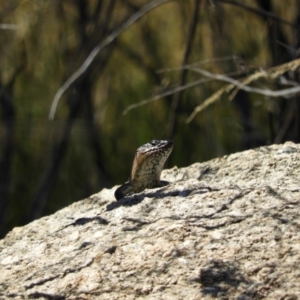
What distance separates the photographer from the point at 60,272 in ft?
9.97

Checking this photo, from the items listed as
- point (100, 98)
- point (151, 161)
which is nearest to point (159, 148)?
point (151, 161)

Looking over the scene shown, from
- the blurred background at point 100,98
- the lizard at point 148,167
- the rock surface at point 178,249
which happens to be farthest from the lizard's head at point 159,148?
the blurred background at point 100,98

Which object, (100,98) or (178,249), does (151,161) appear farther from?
(100,98)

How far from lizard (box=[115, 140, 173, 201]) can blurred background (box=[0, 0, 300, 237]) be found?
2.77 metres

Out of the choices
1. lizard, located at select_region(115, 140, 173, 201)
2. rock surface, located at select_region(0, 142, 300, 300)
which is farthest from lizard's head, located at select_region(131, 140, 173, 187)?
rock surface, located at select_region(0, 142, 300, 300)

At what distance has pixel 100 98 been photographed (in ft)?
28.4

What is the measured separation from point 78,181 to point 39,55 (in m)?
1.41

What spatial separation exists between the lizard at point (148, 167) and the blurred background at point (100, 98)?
2774mm

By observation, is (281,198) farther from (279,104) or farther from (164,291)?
(279,104)

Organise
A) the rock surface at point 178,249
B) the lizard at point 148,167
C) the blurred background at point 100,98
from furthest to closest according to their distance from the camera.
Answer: the blurred background at point 100,98 < the lizard at point 148,167 < the rock surface at point 178,249

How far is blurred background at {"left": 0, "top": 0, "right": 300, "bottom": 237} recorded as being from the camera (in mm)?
7402

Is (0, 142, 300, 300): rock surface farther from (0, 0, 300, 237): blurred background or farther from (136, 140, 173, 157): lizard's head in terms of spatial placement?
(0, 0, 300, 237): blurred background

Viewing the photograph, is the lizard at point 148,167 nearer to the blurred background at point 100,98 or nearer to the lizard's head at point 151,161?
the lizard's head at point 151,161

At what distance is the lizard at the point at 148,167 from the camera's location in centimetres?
420
